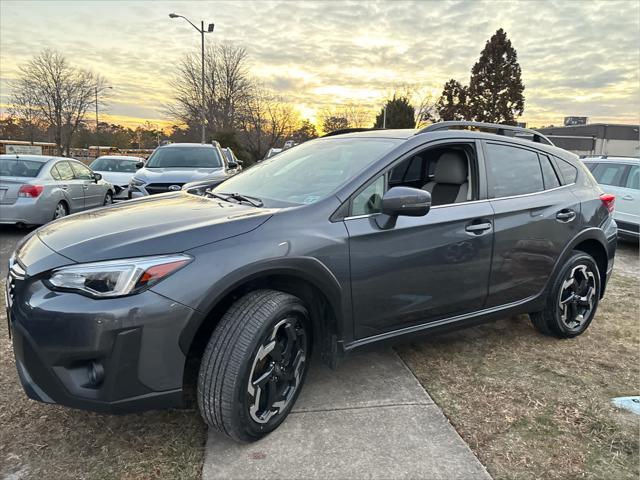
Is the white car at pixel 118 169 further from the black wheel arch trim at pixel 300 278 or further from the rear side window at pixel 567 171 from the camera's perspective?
the black wheel arch trim at pixel 300 278

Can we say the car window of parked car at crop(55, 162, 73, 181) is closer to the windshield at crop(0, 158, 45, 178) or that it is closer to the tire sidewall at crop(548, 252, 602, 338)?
the windshield at crop(0, 158, 45, 178)

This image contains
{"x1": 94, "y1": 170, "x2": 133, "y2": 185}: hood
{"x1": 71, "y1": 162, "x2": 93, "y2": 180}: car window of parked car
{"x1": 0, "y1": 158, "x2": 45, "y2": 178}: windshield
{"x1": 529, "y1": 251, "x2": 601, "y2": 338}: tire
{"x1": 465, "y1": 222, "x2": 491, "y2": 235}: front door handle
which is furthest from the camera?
{"x1": 94, "y1": 170, "x2": 133, "y2": 185}: hood

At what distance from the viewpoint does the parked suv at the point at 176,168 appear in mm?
8742

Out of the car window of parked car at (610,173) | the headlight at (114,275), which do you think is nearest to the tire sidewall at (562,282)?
the headlight at (114,275)

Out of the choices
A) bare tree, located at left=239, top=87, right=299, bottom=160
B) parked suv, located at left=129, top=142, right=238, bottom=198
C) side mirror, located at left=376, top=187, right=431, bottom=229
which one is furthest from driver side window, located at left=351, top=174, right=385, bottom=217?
bare tree, located at left=239, top=87, right=299, bottom=160

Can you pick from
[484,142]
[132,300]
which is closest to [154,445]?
[132,300]

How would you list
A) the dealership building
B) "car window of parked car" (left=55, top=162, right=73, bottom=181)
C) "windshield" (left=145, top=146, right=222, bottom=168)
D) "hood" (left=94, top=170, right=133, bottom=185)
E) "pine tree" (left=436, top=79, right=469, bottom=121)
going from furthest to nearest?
the dealership building, "pine tree" (left=436, top=79, right=469, bottom=121), "hood" (left=94, top=170, right=133, bottom=185), "windshield" (left=145, top=146, right=222, bottom=168), "car window of parked car" (left=55, top=162, right=73, bottom=181)

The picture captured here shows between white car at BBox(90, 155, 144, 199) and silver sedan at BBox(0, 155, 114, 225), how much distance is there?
380cm

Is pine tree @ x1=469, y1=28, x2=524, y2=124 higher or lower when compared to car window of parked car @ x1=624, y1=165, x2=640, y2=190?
higher

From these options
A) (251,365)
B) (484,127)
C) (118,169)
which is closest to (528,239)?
(484,127)

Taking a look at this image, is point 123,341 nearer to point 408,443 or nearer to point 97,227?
point 97,227

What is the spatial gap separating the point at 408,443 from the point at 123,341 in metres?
1.53

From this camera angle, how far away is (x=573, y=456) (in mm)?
2479

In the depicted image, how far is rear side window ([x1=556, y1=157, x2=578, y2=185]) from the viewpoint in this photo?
12.9 feet
